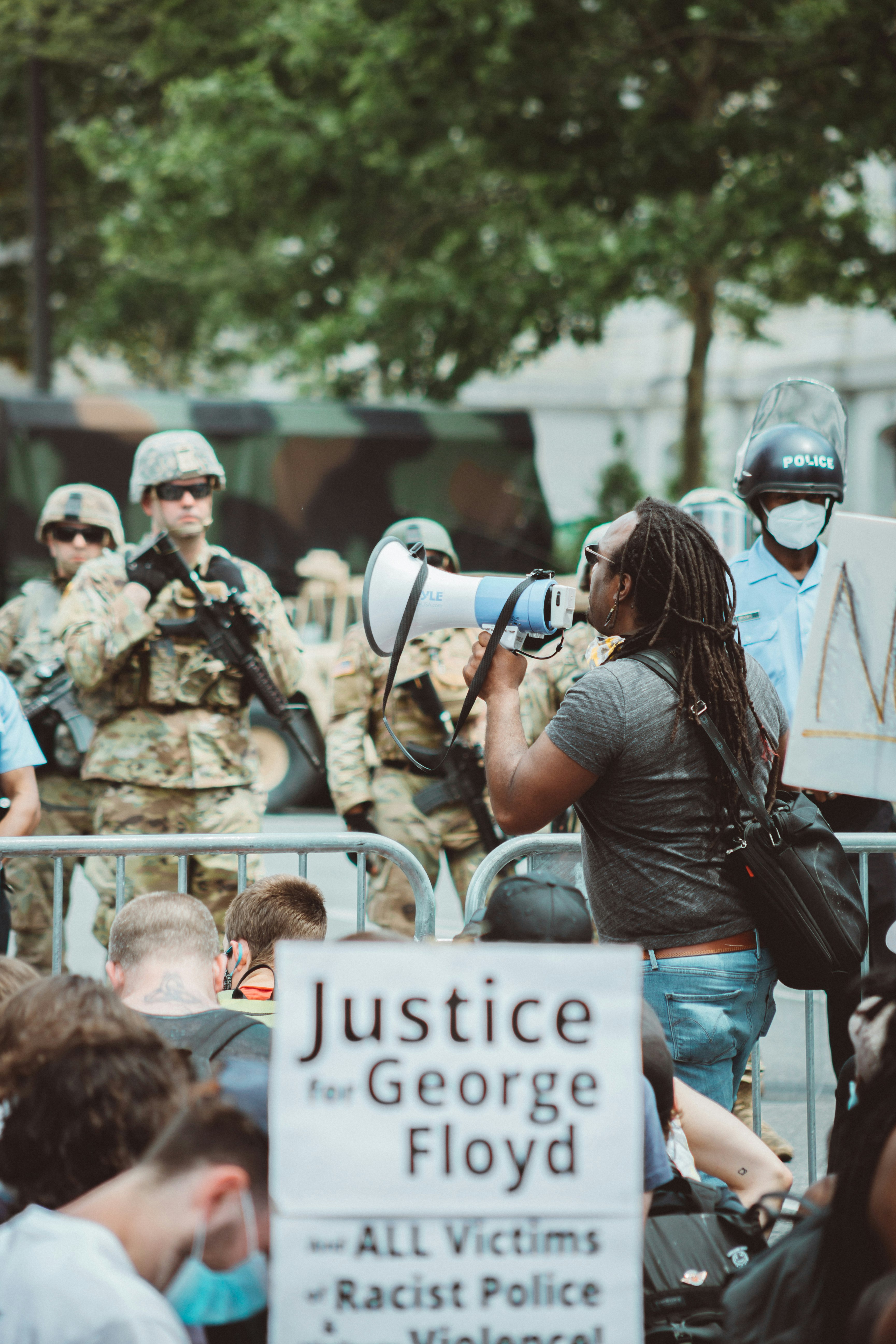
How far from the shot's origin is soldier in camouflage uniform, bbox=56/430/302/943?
5.03m

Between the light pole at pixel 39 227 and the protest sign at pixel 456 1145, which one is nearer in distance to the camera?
the protest sign at pixel 456 1145

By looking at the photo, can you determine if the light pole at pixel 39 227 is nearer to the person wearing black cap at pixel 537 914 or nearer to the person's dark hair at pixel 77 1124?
the person wearing black cap at pixel 537 914

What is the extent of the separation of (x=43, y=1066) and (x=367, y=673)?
11.8 feet

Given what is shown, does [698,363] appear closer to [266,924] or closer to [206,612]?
[206,612]

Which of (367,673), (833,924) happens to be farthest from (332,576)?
(833,924)

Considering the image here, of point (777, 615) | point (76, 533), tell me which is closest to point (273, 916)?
point (777, 615)

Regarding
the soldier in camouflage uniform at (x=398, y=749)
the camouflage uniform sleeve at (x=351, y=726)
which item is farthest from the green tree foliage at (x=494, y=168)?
the camouflage uniform sleeve at (x=351, y=726)

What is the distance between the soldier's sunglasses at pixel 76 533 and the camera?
611 centimetres

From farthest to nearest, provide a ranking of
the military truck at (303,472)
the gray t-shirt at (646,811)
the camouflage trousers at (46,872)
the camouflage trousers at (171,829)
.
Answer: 1. the military truck at (303,472)
2. the camouflage trousers at (46,872)
3. the camouflage trousers at (171,829)
4. the gray t-shirt at (646,811)

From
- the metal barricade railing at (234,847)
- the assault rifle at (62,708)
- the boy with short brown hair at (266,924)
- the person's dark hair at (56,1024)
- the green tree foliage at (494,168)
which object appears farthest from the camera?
the green tree foliage at (494,168)

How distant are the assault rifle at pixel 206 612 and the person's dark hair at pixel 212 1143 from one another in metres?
3.14

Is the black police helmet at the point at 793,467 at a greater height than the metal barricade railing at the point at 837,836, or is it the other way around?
the black police helmet at the point at 793,467

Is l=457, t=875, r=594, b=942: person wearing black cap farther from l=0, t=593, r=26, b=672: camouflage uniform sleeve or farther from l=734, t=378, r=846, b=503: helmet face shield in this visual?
l=0, t=593, r=26, b=672: camouflage uniform sleeve

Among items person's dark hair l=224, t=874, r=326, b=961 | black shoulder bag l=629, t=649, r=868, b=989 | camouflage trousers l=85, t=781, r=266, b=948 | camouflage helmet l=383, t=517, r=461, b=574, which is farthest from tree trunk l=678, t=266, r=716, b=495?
black shoulder bag l=629, t=649, r=868, b=989
